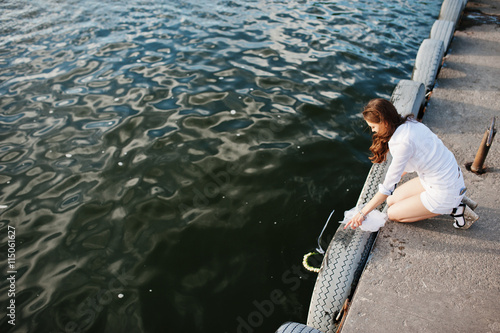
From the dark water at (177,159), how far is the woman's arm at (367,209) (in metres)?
0.86

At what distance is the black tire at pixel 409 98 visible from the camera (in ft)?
16.9

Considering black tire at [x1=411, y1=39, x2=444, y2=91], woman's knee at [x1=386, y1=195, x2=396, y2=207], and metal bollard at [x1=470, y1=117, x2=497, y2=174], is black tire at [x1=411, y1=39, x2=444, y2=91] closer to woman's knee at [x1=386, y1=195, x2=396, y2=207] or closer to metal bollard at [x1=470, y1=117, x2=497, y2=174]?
metal bollard at [x1=470, y1=117, x2=497, y2=174]

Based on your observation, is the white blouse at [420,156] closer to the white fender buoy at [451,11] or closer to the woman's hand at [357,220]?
the woman's hand at [357,220]

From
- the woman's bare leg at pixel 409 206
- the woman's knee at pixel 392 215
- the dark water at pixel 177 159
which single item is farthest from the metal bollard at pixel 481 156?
the dark water at pixel 177 159

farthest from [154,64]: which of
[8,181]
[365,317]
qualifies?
[365,317]

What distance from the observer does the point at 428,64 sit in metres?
6.27

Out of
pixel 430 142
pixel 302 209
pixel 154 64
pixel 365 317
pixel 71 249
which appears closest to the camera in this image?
pixel 365 317

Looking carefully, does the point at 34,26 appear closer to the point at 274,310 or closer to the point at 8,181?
the point at 8,181

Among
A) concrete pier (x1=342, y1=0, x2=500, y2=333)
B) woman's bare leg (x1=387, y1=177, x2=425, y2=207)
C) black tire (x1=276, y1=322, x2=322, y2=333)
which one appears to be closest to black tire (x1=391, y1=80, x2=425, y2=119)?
concrete pier (x1=342, y1=0, x2=500, y2=333)

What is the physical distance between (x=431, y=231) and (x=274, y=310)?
189cm

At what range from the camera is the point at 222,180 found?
5113mm

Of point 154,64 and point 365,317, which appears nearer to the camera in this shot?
point 365,317

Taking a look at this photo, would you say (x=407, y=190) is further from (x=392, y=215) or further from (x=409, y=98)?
(x=409, y=98)

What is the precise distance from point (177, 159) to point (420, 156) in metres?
3.47
